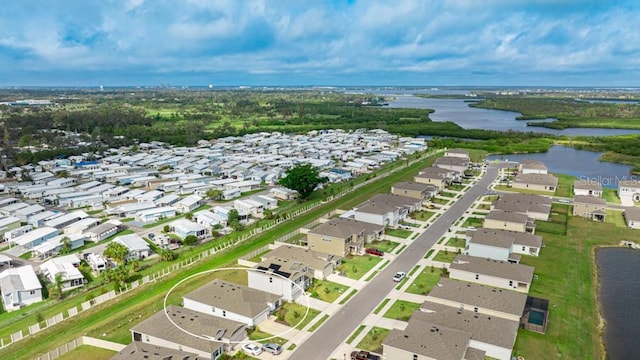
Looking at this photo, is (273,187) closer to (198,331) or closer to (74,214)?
(74,214)

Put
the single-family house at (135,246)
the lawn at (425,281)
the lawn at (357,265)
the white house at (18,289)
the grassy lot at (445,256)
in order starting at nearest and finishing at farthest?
the white house at (18,289) → the lawn at (425,281) → the lawn at (357,265) → the grassy lot at (445,256) → the single-family house at (135,246)

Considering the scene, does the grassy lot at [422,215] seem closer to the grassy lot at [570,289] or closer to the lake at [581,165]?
the grassy lot at [570,289]

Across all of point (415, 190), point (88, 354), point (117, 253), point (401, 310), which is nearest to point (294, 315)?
point (401, 310)

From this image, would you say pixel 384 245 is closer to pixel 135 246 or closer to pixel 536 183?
pixel 135 246

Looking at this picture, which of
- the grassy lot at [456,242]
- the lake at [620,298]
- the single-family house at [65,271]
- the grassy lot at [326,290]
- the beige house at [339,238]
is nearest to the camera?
the lake at [620,298]

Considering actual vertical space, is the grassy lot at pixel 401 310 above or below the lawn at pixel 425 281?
below

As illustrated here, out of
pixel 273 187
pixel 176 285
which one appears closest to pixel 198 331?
pixel 176 285

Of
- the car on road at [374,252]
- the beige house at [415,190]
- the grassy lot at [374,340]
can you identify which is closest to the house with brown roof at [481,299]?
the grassy lot at [374,340]
